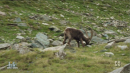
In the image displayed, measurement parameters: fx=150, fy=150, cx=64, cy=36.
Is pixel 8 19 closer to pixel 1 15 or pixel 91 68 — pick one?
pixel 1 15

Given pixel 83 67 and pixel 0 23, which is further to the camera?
pixel 0 23

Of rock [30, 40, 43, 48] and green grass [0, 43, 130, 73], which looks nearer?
green grass [0, 43, 130, 73]

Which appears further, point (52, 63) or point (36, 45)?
point (36, 45)

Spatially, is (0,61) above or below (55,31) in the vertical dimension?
above

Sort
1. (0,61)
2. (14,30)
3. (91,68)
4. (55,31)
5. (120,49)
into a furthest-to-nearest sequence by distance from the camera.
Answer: (55,31) → (14,30) → (120,49) → (0,61) → (91,68)

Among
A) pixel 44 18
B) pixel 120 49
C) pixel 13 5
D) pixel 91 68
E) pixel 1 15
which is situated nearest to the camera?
pixel 91 68

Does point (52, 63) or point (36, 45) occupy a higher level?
point (52, 63)

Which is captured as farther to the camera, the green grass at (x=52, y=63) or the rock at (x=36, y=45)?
the rock at (x=36, y=45)

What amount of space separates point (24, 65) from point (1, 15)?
673 inches

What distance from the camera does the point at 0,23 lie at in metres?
19.5

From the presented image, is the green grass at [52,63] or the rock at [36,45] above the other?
the green grass at [52,63]

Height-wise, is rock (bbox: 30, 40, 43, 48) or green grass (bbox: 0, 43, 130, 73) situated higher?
green grass (bbox: 0, 43, 130, 73)

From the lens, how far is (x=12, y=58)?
29.1 ft

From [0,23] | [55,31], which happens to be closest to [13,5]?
[0,23]
